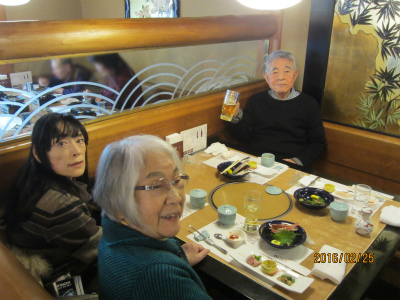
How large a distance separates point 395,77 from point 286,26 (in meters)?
0.98

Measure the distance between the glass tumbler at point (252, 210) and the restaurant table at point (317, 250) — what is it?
0.39 feet

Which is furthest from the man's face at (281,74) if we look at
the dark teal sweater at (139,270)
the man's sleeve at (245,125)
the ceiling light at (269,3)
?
the dark teal sweater at (139,270)

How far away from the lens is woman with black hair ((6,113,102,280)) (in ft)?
4.43

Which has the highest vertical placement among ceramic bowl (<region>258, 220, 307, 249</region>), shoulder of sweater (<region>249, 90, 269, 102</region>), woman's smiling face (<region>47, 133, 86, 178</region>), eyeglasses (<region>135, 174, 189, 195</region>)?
eyeglasses (<region>135, 174, 189, 195</region>)

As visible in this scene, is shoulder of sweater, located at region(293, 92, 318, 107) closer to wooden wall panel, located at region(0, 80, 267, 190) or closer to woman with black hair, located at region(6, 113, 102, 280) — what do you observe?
wooden wall panel, located at region(0, 80, 267, 190)

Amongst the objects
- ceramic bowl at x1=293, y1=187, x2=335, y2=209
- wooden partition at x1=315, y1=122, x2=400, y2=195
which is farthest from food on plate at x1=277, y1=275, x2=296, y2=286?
wooden partition at x1=315, y1=122, x2=400, y2=195

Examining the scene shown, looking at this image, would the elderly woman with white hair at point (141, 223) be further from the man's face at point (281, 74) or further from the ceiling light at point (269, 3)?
the man's face at point (281, 74)

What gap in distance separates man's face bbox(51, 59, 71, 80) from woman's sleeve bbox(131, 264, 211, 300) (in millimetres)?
1133

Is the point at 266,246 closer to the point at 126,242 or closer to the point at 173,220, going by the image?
the point at 173,220

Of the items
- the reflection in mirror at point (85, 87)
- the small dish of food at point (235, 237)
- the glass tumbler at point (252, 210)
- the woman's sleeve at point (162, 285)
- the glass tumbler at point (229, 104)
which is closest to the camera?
the woman's sleeve at point (162, 285)

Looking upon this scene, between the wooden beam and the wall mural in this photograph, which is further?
the wall mural

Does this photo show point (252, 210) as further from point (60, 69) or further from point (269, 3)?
point (60, 69)

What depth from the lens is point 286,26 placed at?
296 centimetres

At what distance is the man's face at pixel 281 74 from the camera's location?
8.41ft
